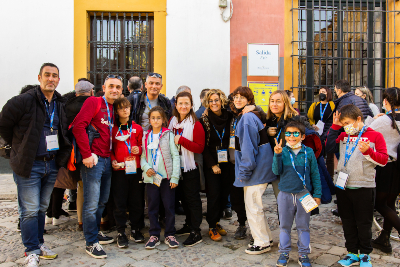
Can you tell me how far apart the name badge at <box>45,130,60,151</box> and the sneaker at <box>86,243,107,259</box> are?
3.81 feet

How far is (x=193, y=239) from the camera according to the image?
3.93 meters

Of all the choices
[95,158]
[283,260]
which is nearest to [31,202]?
[95,158]

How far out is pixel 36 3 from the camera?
7387 mm

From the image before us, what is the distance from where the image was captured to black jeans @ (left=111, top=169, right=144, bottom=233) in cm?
393

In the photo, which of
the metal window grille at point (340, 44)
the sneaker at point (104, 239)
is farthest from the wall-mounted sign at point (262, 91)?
the sneaker at point (104, 239)

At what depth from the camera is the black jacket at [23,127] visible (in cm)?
323

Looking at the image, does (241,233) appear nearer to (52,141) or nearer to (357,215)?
(357,215)

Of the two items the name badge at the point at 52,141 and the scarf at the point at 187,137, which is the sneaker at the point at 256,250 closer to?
the scarf at the point at 187,137

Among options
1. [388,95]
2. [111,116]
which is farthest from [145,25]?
[388,95]

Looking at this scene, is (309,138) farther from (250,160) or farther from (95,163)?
(95,163)

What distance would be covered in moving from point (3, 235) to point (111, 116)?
7.15 ft

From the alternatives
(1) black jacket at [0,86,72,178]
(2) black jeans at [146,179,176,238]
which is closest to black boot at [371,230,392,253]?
(2) black jeans at [146,179,176,238]

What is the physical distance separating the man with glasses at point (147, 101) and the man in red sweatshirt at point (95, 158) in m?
0.61

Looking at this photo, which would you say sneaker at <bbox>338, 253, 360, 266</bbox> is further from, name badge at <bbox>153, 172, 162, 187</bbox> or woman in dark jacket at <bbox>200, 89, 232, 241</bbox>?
name badge at <bbox>153, 172, 162, 187</bbox>
